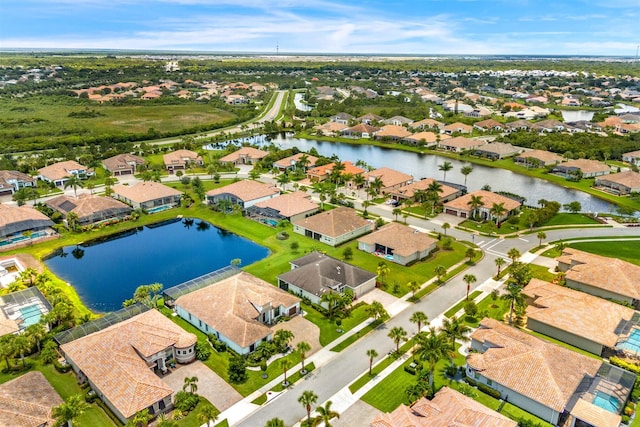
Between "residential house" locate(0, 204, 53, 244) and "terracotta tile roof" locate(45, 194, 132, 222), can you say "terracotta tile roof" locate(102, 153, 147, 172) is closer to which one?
"terracotta tile roof" locate(45, 194, 132, 222)

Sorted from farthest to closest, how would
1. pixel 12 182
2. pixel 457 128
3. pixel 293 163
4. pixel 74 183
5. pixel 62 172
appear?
pixel 457 128, pixel 293 163, pixel 62 172, pixel 12 182, pixel 74 183

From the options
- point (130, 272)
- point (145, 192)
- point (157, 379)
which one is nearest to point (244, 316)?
point (157, 379)

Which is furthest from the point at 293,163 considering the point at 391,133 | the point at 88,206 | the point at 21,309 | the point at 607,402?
the point at 607,402

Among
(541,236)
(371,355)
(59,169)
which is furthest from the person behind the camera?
(59,169)

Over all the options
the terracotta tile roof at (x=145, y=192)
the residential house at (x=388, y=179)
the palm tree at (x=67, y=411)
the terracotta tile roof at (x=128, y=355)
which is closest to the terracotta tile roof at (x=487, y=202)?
the residential house at (x=388, y=179)

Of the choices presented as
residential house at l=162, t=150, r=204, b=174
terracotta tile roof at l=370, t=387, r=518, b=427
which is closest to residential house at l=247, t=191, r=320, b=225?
residential house at l=162, t=150, r=204, b=174

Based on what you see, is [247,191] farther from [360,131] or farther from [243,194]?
[360,131]
